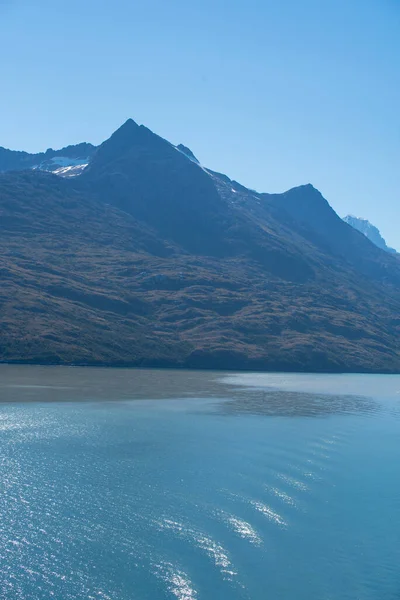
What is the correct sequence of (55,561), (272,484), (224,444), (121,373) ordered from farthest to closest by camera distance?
(121,373) < (224,444) < (272,484) < (55,561)

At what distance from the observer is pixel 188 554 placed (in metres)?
40.4

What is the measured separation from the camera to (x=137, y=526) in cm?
4512

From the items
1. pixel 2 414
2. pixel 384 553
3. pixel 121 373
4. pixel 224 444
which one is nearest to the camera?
pixel 384 553

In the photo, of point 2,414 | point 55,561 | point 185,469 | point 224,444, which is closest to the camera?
point 55,561

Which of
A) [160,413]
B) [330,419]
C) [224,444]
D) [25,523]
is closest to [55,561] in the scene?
[25,523]

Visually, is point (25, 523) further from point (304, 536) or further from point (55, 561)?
point (304, 536)

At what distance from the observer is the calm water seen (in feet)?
122

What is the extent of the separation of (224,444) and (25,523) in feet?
122

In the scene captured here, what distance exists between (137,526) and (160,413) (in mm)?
57024

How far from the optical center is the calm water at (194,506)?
37.3m

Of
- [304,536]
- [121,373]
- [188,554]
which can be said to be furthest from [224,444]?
[121,373]

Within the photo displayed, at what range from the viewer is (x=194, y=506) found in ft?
165

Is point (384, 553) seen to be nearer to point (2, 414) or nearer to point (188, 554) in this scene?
point (188, 554)

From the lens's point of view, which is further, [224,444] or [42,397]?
[42,397]
